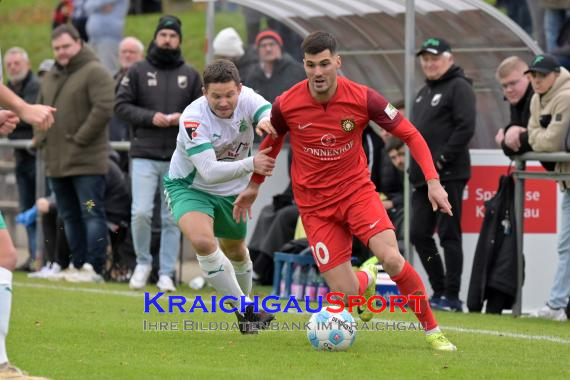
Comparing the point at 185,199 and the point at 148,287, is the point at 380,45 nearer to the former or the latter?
the point at 148,287

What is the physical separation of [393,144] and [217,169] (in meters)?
4.52

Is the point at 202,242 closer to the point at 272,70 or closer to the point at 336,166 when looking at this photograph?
the point at 336,166

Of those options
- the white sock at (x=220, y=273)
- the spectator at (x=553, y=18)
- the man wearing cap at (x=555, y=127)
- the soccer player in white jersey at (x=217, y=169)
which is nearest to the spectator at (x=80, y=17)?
the spectator at (x=553, y=18)

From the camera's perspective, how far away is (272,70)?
15.5 meters

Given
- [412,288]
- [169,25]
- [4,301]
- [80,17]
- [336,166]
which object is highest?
[80,17]

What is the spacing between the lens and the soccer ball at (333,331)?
865 cm

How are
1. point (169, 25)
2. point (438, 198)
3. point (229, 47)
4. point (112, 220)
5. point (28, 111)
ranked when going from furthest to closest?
point (229, 47) < point (112, 220) < point (169, 25) < point (438, 198) < point (28, 111)

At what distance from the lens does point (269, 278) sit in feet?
48.0

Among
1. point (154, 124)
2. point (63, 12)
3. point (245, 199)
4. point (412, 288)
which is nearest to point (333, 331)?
point (412, 288)

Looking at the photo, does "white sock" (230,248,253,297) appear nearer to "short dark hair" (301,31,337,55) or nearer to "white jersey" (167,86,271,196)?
"white jersey" (167,86,271,196)

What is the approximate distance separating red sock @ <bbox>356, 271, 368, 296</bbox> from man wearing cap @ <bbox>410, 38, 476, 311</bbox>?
8.63 ft

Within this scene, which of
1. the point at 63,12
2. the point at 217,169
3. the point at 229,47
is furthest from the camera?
the point at 63,12

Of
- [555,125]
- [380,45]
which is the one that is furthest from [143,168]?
[555,125]

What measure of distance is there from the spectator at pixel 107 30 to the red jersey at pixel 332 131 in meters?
10.6
